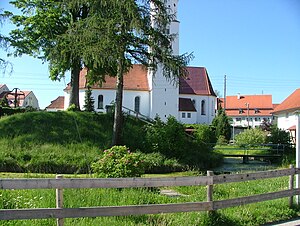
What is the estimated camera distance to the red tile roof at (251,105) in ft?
316

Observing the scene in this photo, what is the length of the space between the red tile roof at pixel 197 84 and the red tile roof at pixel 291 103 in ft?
54.1

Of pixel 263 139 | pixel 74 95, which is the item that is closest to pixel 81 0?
pixel 74 95

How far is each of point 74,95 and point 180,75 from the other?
40.2ft

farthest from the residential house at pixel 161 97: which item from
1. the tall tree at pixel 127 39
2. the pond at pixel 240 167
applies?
the tall tree at pixel 127 39

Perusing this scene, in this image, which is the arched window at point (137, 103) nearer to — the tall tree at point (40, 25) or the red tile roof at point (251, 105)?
the tall tree at point (40, 25)

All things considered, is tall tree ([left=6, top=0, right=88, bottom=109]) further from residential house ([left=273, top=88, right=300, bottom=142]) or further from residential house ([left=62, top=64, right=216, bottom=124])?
residential house ([left=273, top=88, right=300, bottom=142])

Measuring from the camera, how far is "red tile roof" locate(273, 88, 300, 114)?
4978 centimetres

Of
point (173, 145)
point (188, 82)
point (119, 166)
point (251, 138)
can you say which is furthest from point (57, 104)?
point (119, 166)

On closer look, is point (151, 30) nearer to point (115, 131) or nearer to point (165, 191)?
point (115, 131)

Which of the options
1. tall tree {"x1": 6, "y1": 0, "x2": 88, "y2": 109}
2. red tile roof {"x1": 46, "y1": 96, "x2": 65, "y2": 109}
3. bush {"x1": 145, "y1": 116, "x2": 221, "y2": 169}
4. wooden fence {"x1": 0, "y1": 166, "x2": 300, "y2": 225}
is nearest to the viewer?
wooden fence {"x1": 0, "y1": 166, "x2": 300, "y2": 225}

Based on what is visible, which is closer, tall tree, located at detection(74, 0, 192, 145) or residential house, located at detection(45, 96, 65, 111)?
tall tree, located at detection(74, 0, 192, 145)

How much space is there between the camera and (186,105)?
67.6 metres

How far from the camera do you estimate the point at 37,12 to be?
2964 cm

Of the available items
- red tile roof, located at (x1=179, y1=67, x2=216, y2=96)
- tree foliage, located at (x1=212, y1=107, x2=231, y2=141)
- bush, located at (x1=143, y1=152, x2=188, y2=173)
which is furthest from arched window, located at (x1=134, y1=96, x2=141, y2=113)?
bush, located at (x1=143, y1=152, x2=188, y2=173)
